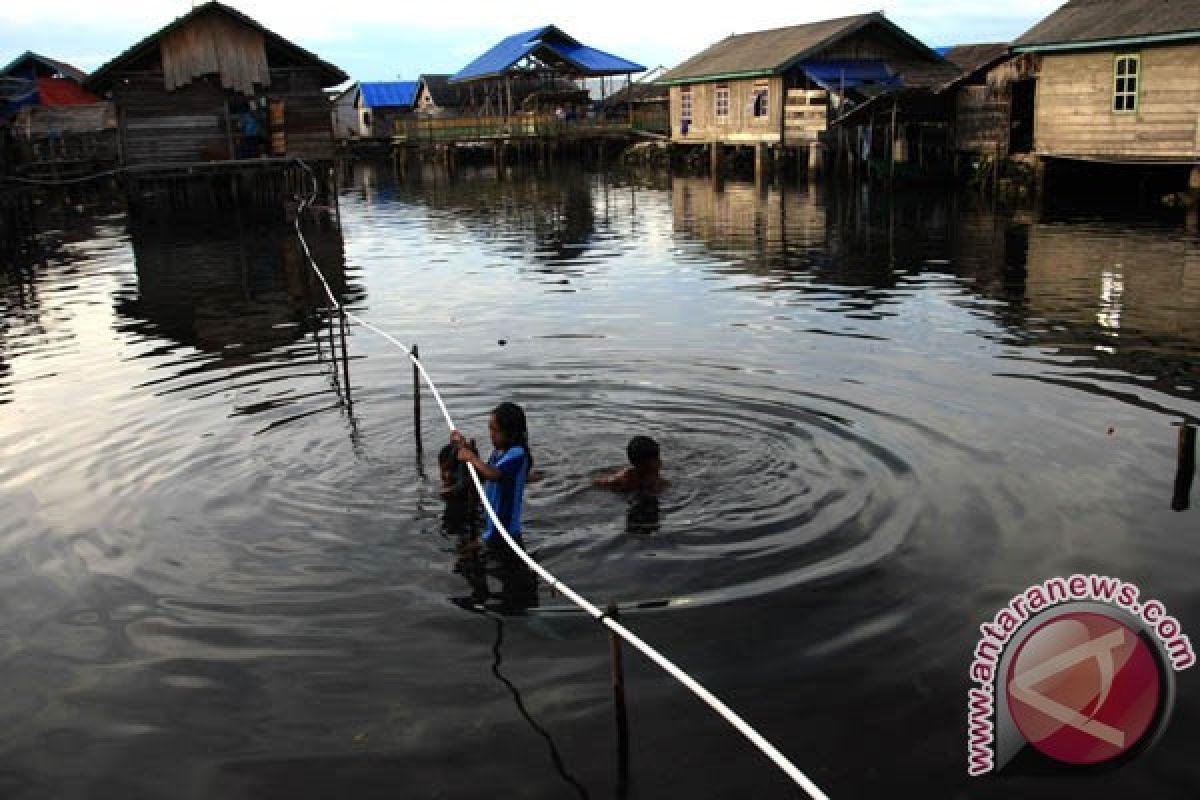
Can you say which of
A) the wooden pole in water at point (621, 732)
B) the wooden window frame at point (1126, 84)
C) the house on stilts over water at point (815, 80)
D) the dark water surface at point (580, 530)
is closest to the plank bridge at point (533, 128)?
the house on stilts over water at point (815, 80)

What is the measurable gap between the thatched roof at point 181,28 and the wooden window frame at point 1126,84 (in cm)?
2467

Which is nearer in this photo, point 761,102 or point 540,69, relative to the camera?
point 761,102

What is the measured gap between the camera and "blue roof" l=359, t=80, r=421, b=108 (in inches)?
3199

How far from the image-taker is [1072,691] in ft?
15.4

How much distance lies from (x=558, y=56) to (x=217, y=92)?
27.0 meters

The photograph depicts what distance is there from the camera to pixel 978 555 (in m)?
7.20

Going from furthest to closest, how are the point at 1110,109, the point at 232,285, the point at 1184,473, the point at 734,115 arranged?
1. the point at 734,115
2. the point at 1110,109
3. the point at 232,285
4. the point at 1184,473

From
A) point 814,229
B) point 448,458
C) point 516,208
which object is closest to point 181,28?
point 516,208

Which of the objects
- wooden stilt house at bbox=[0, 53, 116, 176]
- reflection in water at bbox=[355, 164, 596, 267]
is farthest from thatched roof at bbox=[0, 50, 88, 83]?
reflection in water at bbox=[355, 164, 596, 267]

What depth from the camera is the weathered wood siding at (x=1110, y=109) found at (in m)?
26.5

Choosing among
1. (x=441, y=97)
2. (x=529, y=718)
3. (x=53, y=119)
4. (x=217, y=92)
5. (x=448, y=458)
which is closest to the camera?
(x=529, y=718)

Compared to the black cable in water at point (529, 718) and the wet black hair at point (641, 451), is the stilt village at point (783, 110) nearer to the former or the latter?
the wet black hair at point (641, 451)

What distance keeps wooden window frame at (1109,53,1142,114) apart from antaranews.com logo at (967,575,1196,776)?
26.3 m

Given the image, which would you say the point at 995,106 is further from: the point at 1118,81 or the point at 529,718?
the point at 529,718
